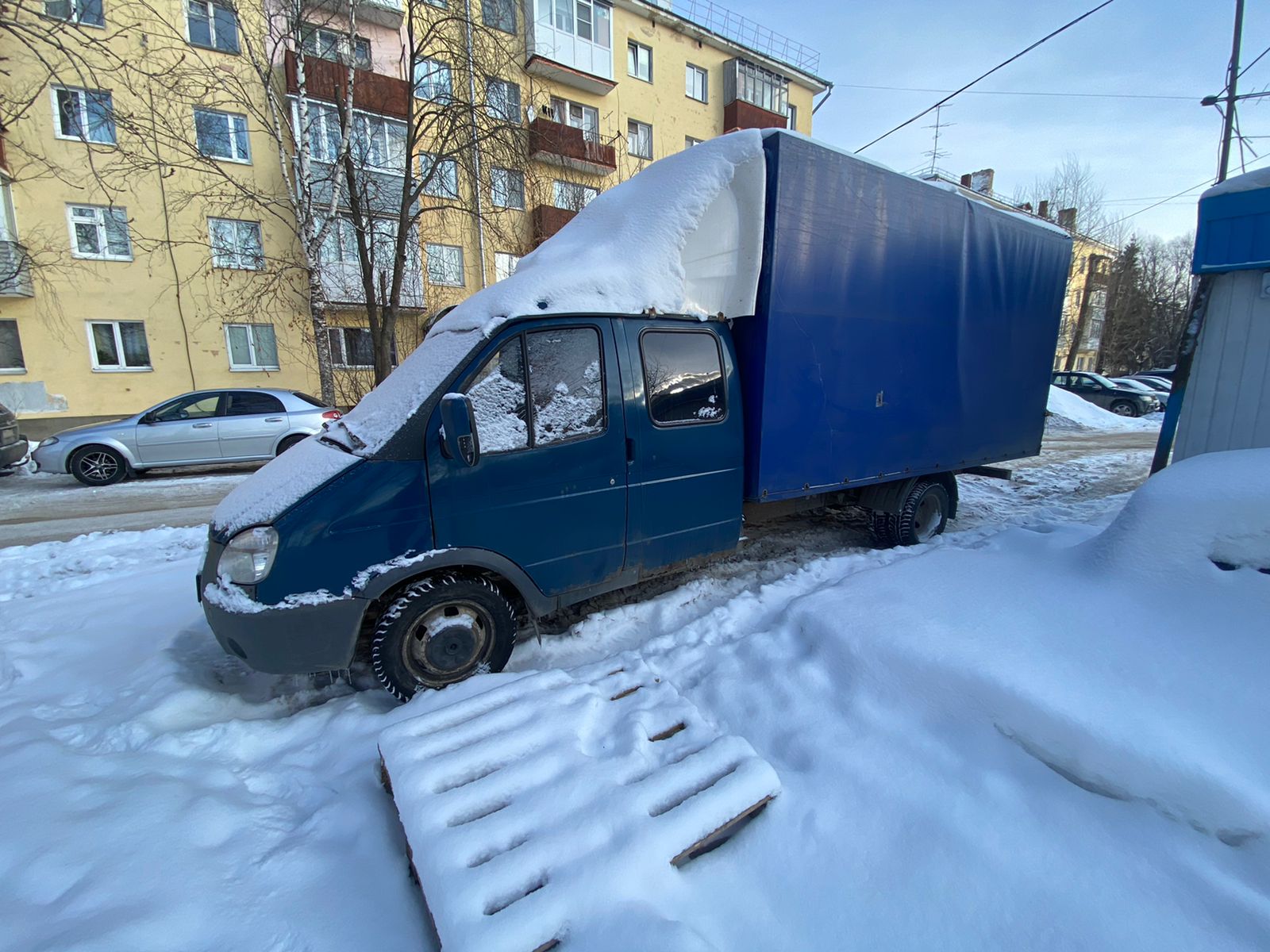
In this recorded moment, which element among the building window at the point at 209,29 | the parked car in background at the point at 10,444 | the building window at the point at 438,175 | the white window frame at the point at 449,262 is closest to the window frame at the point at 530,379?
the building window at the point at 438,175

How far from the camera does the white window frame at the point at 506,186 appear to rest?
12062 millimetres

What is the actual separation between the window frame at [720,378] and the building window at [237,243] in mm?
16760

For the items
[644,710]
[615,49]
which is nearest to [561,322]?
[644,710]

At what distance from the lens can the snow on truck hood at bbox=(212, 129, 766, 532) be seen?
9.27 ft

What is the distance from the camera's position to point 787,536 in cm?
551

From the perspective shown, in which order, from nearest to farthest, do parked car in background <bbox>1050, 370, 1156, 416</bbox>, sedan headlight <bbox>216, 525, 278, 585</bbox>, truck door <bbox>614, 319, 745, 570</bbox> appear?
sedan headlight <bbox>216, 525, 278, 585</bbox> → truck door <bbox>614, 319, 745, 570</bbox> → parked car in background <bbox>1050, 370, 1156, 416</bbox>

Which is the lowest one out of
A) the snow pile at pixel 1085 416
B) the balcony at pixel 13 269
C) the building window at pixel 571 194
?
the snow pile at pixel 1085 416

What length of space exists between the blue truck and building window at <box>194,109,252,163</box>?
1740cm

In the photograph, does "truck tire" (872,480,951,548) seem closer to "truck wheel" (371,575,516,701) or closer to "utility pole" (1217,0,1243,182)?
"truck wheel" (371,575,516,701)

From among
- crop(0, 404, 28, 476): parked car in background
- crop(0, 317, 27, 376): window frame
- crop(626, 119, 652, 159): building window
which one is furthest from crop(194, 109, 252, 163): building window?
crop(626, 119, 652, 159): building window

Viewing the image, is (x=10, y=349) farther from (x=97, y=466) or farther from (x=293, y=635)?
(x=293, y=635)

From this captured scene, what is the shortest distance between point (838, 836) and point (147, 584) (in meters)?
5.16

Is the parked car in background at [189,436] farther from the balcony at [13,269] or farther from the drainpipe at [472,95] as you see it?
the balcony at [13,269]

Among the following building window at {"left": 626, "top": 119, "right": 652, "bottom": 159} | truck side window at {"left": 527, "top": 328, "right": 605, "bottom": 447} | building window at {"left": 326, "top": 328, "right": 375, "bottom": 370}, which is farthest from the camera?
building window at {"left": 626, "top": 119, "right": 652, "bottom": 159}
